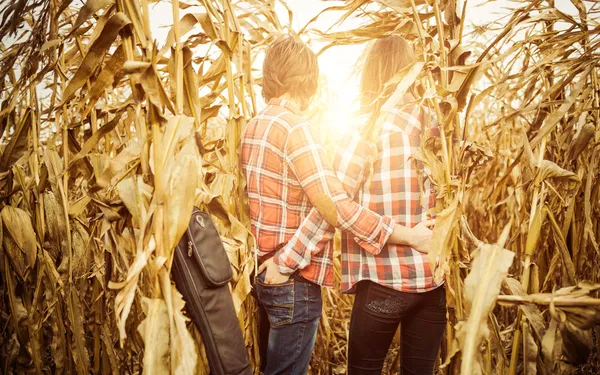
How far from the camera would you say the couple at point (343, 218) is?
988 millimetres

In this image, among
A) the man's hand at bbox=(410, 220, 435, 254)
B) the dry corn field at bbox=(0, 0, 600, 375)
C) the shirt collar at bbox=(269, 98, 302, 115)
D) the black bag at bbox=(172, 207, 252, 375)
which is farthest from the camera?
the shirt collar at bbox=(269, 98, 302, 115)

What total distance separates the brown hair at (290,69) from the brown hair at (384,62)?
0.16 m

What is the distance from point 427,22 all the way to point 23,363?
5.17 feet

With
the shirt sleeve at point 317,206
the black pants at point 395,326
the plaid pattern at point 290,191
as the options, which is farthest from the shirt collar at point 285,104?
the black pants at point 395,326

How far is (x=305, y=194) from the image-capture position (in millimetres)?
1062

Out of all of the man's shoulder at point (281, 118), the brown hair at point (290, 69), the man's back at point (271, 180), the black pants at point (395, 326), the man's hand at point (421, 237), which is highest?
the brown hair at point (290, 69)

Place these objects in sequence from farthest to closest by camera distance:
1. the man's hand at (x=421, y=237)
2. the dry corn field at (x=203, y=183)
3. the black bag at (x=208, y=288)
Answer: the man's hand at (x=421, y=237), the black bag at (x=208, y=288), the dry corn field at (x=203, y=183)

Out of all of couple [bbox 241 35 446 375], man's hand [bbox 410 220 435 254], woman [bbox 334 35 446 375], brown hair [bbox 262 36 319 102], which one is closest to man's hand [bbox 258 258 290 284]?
couple [bbox 241 35 446 375]

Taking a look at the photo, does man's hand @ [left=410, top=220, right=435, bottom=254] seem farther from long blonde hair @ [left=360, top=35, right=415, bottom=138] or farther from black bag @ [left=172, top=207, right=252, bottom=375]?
black bag @ [left=172, top=207, right=252, bottom=375]

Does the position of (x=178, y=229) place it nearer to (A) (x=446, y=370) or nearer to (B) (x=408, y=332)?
(A) (x=446, y=370)

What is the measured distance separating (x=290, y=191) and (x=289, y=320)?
1.20 ft

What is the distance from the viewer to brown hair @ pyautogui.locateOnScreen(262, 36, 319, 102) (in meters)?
1.06

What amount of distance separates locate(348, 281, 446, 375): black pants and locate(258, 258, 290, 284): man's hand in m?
0.24

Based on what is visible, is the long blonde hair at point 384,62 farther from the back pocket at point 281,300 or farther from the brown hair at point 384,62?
the back pocket at point 281,300
